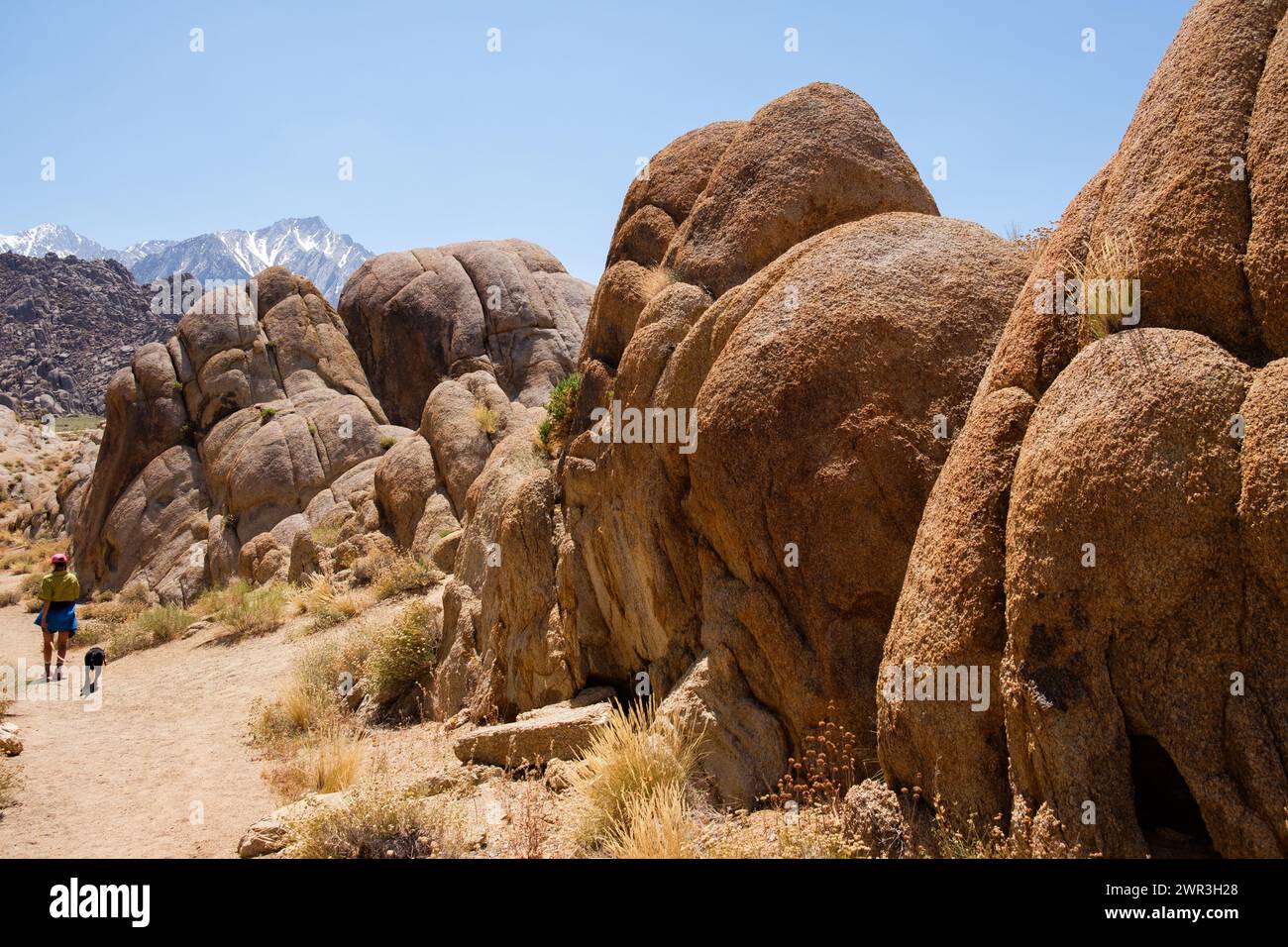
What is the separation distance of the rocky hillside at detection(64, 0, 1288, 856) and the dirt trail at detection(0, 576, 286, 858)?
2551 millimetres

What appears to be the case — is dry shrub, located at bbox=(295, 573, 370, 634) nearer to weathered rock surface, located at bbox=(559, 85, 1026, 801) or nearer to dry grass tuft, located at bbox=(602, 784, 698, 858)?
weathered rock surface, located at bbox=(559, 85, 1026, 801)

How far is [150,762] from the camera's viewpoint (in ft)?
36.4

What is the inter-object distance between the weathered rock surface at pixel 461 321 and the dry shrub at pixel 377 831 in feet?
71.6

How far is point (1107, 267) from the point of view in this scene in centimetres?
483

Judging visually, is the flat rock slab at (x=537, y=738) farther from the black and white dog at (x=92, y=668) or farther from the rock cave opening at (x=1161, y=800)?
the black and white dog at (x=92, y=668)

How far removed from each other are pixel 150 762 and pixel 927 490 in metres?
9.67

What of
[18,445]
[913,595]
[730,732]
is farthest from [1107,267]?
[18,445]

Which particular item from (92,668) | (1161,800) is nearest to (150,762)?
(92,668)

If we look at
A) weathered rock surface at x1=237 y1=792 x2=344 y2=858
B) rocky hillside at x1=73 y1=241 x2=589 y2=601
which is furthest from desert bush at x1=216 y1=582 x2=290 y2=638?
weathered rock surface at x1=237 y1=792 x2=344 y2=858

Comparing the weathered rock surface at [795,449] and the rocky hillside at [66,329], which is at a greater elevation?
the rocky hillside at [66,329]

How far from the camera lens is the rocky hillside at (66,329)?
8269 cm

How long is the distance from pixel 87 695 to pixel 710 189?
12.3 metres

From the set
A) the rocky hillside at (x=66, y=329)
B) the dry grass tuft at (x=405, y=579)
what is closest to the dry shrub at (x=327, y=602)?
the dry grass tuft at (x=405, y=579)

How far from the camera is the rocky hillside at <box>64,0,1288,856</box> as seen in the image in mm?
4105
